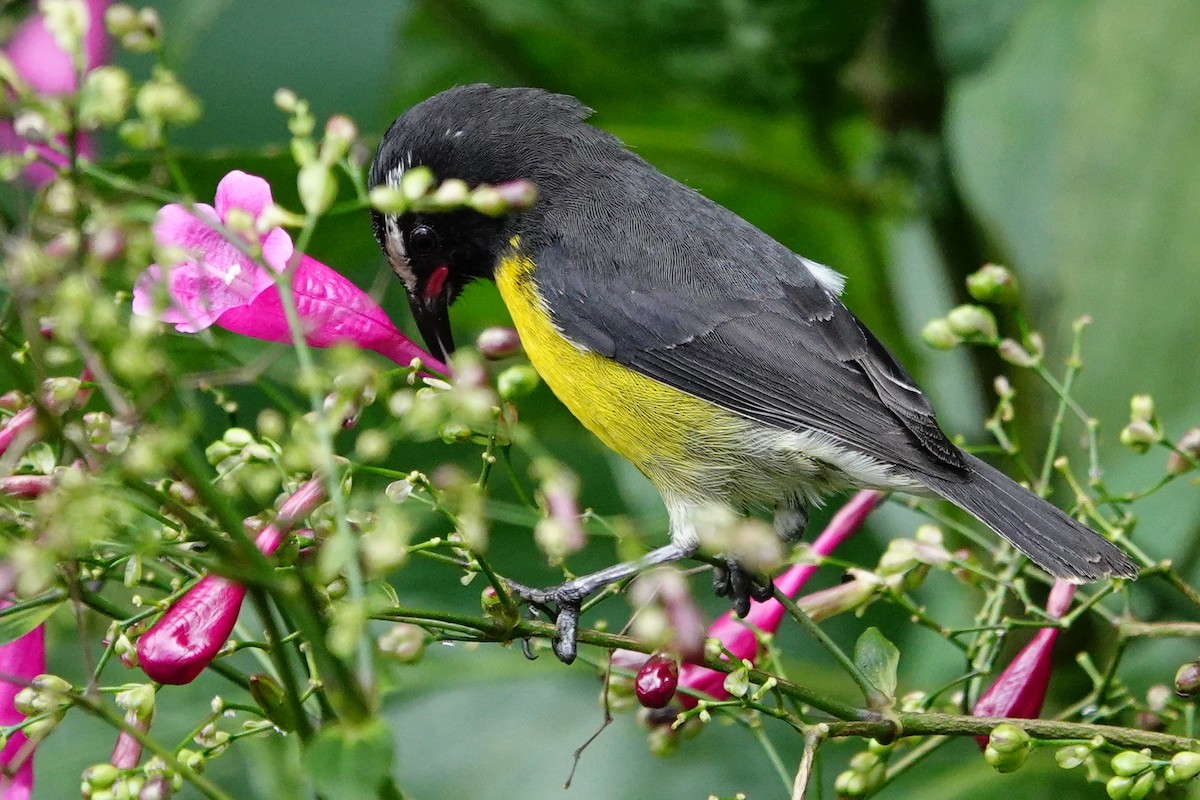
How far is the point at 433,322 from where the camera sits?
2408 millimetres

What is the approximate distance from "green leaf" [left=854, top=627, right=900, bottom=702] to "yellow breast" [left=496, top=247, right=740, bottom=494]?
0.80 meters

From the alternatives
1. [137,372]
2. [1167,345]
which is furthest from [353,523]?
[1167,345]

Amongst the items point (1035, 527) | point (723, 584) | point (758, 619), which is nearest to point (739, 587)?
point (723, 584)

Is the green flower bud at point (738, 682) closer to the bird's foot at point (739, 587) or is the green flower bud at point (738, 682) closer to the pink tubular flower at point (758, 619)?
the pink tubular flower at point (758, 619)

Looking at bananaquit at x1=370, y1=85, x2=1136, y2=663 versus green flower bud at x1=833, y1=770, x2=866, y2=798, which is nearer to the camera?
green flower bud at x1=833, y1=770, x2=866, y2=798

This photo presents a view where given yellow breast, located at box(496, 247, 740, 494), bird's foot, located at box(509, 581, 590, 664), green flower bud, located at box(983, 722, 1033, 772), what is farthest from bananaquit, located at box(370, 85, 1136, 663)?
green flower bud, located at box(983, 722, 1033, 772)

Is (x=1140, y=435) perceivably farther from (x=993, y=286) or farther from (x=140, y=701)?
(x=140, y=701)

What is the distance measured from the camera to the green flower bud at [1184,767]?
1234 mm

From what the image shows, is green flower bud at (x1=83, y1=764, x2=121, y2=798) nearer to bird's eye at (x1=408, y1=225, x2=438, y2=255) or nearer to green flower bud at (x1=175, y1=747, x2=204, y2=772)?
green flower bud at (x1=175, y1=747, x2=204, y2=772)

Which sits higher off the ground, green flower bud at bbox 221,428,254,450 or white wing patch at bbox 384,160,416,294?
green flower bud at bbox 221,428,254,450

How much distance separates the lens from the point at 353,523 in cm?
118

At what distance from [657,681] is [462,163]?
4.30ft

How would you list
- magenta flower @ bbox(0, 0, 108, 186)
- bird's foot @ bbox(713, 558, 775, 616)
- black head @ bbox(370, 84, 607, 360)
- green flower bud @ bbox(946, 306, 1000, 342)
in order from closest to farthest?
green flower bud @ bbox(946, 306, 1000, 342), bird's foot @ bbox(713, 558, 775, 616), magenta flower @ bbox(0, 0, 108, 186), black head @ bbox(370, 84, 607, 360)

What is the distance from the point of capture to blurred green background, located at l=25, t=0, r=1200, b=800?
8.45 ft
